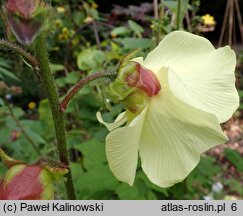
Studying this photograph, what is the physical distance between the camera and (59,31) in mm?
3428

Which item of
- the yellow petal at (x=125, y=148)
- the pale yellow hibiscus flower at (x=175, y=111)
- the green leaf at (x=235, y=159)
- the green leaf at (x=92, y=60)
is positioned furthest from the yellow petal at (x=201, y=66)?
the green leaf at (x=92, y=60)

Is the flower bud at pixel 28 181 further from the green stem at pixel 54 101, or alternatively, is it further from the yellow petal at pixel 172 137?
the yellow petal at pixel 172 137

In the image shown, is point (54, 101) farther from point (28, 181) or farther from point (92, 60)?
point (92, 60)

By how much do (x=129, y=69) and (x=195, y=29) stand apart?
1.39 m

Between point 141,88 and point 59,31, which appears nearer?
point 141,88

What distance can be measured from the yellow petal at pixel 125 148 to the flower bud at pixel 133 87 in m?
0.04

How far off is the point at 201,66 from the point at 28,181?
0.37 meters

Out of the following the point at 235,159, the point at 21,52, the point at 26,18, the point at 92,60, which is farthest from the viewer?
the point at 92,60

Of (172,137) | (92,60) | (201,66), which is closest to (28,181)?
(172,137)

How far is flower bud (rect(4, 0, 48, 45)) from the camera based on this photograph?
775 mm

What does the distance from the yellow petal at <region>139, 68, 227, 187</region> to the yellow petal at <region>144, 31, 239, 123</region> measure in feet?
0.13

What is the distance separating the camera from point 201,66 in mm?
939

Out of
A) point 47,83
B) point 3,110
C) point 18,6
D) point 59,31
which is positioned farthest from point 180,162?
point 59,31

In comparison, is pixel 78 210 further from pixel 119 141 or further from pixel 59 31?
pixel 59 31
